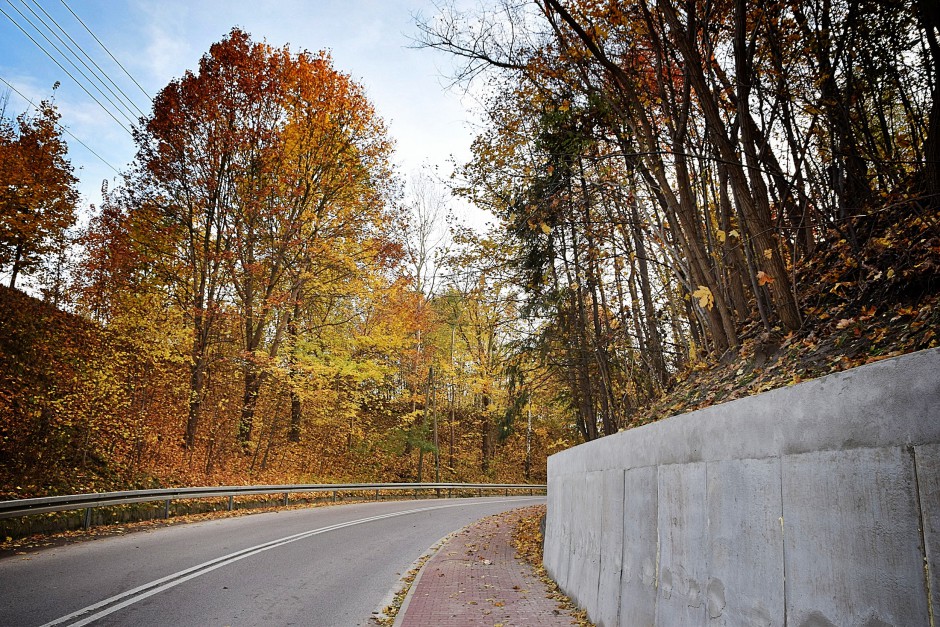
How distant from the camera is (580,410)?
14961 mm

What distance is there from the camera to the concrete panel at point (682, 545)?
3.62 meters

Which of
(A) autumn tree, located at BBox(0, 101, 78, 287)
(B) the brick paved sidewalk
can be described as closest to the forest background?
(A) autumn tree, located at BBox(0, 101, 78, 287)

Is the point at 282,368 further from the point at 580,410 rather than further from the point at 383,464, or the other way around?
the point at 383,464

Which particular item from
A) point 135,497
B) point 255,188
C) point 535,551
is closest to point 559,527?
point 535,551

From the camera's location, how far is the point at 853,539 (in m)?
2.30

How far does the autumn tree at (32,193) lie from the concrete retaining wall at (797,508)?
17836 millimetres

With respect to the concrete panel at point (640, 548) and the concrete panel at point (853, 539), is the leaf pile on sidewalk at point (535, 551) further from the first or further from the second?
the concrete panel at point (853, 539)

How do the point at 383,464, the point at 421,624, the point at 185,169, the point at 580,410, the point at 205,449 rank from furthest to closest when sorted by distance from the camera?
the point at 383,464
the point at 205,449
the point at 185,169
the point at 580,410
the point at 421,624

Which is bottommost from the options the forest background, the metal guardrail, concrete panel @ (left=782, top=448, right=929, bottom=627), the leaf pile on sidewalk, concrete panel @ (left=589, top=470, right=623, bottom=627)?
the leaf pile on sidewalk

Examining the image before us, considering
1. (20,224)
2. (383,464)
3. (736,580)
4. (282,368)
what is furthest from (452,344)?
(736,580)

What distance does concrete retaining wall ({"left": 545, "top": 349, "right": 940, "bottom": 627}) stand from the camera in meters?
2.08

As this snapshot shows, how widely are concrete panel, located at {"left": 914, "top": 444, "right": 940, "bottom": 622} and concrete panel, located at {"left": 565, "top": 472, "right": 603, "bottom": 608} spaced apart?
168 inches

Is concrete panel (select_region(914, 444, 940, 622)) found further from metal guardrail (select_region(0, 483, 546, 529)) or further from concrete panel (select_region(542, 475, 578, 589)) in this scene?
metal guardrail (select_region(0, 483, 546, 529))

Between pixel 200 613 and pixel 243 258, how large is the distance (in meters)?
14.5
